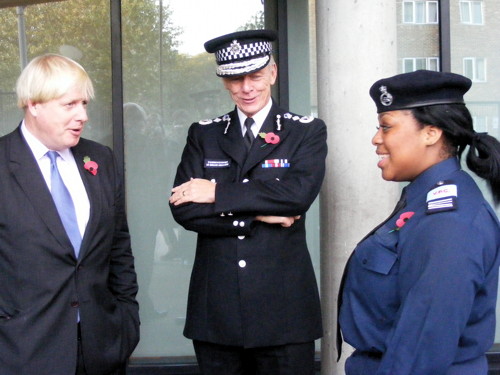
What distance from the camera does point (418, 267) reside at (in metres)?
1.89

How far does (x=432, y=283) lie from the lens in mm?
1836

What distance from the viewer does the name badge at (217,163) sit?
3178 mm

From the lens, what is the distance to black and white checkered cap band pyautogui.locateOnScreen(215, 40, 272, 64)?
10.2 feet

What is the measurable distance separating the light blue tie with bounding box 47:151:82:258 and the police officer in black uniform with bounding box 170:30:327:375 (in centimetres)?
55

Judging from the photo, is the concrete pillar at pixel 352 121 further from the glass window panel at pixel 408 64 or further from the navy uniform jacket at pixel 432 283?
the navy uniform jacket at pixel 432 283

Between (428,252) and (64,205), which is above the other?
(64,205)

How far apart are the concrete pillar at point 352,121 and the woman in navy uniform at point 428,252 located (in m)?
1.51

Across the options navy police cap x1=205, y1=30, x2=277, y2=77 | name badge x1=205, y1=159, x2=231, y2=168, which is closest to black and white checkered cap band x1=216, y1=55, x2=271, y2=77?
navy police cap x1=205, y1=30, x2=277, y2=77

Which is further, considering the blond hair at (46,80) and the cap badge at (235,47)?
the cap badge at (235,47)

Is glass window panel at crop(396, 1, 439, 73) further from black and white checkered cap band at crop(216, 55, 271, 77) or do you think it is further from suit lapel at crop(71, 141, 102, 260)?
suit lapel at crop(71, 141, 102, 260)

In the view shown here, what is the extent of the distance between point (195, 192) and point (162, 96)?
2.04 meters

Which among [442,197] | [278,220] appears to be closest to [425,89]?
[442,197]

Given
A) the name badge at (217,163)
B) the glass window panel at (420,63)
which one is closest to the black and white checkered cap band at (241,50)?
the name badge at (217,163)

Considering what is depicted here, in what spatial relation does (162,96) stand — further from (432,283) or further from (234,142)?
(432,283)
